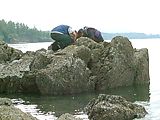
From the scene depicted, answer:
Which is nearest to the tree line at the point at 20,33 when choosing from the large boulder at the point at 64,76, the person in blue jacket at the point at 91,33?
the person in blue jacket at the point at 91,33

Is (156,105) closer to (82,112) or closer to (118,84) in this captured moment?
(82,112)

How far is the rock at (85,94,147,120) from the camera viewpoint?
11.9m

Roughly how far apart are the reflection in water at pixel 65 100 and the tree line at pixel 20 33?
123571 millimetres

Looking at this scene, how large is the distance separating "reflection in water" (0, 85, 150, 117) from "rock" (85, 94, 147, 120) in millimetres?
1028

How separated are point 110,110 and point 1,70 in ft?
26.7

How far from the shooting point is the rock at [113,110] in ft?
39.2

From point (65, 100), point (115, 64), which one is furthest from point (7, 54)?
point (65, 100)

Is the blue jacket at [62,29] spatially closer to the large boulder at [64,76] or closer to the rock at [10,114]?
the large boulder at [64,76]

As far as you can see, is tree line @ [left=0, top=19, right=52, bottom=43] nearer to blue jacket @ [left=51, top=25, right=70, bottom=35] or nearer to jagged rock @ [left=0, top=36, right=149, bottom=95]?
blue jacket @ [left=51, top=25, right=70, bottom=35]

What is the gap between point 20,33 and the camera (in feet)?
512

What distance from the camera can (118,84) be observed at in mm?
19219

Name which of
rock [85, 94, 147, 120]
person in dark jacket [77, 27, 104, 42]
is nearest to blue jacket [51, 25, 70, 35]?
person in dark jacket [77, 27, 104, 42]

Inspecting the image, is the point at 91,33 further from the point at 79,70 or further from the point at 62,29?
the point at 79,70

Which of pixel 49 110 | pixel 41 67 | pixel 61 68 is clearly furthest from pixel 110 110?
pixel 41 67
